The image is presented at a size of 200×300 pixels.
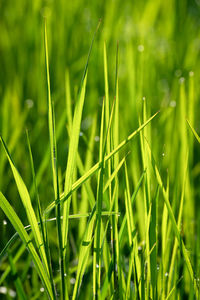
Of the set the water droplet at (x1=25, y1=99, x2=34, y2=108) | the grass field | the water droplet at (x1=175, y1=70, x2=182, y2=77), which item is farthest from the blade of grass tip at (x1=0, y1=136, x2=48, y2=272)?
the water droplet at (x1=175, y1=70, x2=182, y2=77)

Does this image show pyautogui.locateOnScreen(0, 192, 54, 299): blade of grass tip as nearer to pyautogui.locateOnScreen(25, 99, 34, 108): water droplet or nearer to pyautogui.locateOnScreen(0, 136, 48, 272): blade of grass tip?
pyautogui.locateOnScreen(0, 136, 48, 272): blade of grass tip

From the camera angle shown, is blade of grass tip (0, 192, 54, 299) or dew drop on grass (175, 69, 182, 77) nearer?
blade of grass tip (0, 192, 54, 299)

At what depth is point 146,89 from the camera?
933mm

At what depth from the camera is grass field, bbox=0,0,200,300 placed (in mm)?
393

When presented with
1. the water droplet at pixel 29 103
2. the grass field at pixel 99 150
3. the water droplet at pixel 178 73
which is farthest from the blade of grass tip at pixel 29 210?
the water droplet at pixel 178 73

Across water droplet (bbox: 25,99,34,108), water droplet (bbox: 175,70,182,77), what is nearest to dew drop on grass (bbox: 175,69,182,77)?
water droplet (bbox: 175,70,182,77)

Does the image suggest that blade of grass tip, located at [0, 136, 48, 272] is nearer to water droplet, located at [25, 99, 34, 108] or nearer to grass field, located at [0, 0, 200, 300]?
grass field, located at [0, 0, 200, 300]

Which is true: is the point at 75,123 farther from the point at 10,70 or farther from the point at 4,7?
the point at 4,7

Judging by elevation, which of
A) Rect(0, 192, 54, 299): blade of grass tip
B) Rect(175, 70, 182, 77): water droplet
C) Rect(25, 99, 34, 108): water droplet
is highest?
Rect(175, 70, 182, 77): water droplet

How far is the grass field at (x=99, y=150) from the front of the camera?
393 millimetres

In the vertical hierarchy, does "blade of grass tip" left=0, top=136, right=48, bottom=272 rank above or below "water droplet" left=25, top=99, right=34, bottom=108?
below

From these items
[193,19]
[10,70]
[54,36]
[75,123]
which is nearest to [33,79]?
[10,70]

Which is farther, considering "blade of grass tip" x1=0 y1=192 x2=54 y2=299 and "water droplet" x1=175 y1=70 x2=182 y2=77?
"water droplet" x1=175 y1=70 x2=182 y2=77

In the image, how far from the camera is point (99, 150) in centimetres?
43
